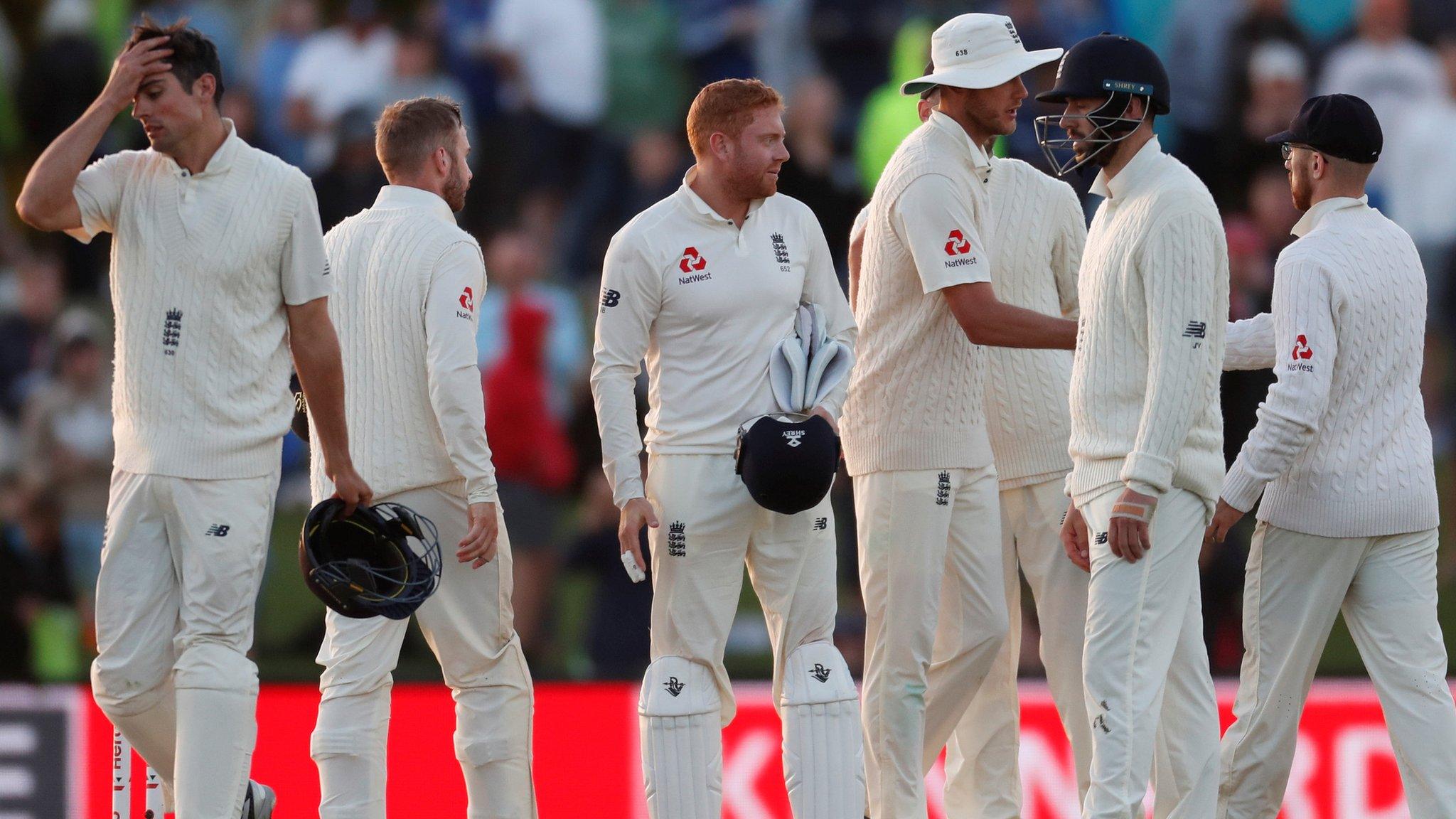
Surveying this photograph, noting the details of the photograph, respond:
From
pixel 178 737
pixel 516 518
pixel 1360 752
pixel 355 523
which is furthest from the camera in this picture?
pixel 516 518

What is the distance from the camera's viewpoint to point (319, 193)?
30.0 ft

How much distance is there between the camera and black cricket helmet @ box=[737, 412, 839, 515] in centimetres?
466

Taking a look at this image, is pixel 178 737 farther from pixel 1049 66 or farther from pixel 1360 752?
pixel 1049 66

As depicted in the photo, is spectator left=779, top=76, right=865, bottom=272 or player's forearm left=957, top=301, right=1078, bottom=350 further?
spectator left=779, top=76, right=865, bottom=272

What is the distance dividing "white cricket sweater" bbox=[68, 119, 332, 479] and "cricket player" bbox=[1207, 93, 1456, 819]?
2.53 m

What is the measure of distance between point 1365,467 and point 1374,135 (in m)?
0.87

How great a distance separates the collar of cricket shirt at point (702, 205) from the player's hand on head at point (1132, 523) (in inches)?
50.2

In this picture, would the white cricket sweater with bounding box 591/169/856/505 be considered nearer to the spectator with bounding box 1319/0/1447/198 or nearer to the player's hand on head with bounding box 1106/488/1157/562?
the player's hand on head with bounding box 1106/488/1157/562

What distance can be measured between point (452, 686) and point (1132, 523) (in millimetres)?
1968

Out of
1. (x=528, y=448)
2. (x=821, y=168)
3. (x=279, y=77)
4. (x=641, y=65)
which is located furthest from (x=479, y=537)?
(x=279, y=77)

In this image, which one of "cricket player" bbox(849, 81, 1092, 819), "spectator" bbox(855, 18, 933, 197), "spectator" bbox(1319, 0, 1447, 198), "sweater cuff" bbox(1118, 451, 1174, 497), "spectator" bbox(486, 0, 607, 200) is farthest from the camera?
"spectator" bbox(486, 0, 607, 200)

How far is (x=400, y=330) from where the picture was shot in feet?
16.8

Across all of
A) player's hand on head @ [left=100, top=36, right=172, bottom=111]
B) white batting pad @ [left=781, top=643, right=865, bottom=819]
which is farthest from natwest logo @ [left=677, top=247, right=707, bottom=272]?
player's hand on head @ [left=100, top=36, right=172, bottom=111]

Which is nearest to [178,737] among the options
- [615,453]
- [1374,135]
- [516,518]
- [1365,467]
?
[615,453]
